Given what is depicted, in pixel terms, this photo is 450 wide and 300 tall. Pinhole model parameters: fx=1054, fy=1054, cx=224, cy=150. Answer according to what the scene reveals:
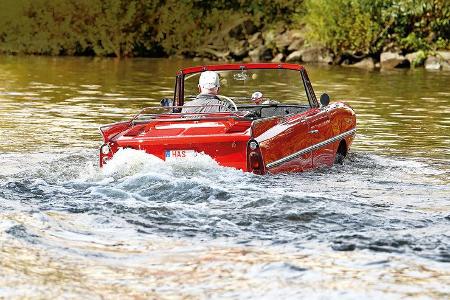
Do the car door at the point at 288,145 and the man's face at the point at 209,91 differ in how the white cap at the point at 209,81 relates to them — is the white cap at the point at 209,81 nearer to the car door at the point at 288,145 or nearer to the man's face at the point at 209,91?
the man's face at the point at 209,91

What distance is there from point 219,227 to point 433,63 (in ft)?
94.8

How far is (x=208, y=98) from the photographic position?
10875 mm

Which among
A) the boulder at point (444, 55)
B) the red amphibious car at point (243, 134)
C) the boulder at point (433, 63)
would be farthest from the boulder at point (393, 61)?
the red amphibious car at point (243, 134)

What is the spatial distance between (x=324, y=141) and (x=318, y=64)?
26.6 m

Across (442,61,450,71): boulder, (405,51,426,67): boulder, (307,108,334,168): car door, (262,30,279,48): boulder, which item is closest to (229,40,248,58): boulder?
(262,30,279,48): boulder

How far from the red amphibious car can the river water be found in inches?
5.8

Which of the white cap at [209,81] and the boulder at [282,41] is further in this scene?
the boulder at [282,41]

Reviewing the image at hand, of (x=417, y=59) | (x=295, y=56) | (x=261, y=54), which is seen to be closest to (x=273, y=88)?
(x=417, y=59)

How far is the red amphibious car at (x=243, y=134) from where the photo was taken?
953 centimetres

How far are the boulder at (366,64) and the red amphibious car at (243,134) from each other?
2478 centimetres

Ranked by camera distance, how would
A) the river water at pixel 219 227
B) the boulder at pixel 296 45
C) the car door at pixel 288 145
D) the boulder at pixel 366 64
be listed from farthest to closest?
1. the boulder at pixel 296 45
2. the boulder at pixel 366 64
3. the car door at pixel 288 145
4. the river water at pixel 219 227

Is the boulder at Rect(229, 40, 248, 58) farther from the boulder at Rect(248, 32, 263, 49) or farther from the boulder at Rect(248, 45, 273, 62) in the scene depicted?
the boulder at Rect(248, 45, 273, 62)

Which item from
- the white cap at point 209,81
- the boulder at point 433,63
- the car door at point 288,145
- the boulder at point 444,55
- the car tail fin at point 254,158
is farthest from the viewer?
the boulder at point 444,55

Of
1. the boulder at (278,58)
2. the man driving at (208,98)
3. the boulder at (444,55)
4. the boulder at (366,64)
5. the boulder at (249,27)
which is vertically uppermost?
the man driving at (208,98)
